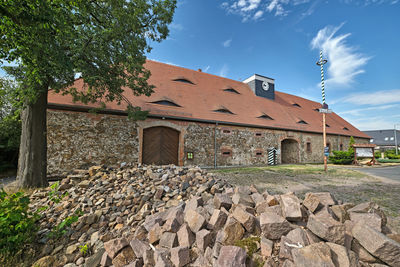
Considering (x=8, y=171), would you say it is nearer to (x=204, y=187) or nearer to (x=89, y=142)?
(x=89, y=142)

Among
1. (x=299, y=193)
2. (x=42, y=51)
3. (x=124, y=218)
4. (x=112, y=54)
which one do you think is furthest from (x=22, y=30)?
(x=299, y=193)

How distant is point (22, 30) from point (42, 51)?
55 cm

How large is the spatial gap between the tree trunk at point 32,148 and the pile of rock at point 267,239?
5259 mm

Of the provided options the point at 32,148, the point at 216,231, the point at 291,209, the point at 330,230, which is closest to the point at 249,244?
the point at 216,231

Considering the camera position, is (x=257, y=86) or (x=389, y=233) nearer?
(x=389, y=233)

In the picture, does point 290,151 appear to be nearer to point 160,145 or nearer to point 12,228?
point 160,145

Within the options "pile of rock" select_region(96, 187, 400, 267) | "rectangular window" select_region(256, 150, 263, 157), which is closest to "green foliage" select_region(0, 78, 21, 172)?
"pile of rock" select_region(96, 187, 400, 267)

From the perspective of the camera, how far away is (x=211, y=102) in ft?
41.8

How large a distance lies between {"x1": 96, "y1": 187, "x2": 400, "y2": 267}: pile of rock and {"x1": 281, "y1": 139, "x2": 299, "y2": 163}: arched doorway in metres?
14.6

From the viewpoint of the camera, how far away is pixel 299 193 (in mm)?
4770

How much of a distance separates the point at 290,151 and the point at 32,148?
17856 millimetres

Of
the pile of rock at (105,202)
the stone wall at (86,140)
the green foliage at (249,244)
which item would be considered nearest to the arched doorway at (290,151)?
the pile of rock at (105,202)

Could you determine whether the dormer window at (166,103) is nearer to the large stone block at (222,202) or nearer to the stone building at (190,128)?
the stone building at (190,128)

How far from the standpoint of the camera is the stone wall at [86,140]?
7684 millimetres
